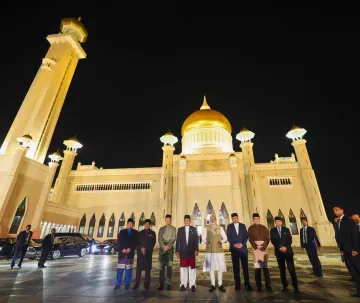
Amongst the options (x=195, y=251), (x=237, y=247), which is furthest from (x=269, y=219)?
(x=195, y=251)

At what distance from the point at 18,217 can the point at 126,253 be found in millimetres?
16513

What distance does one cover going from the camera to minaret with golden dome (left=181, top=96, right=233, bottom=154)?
3027 cm

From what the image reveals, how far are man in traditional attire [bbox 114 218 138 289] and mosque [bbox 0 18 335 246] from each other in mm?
16513

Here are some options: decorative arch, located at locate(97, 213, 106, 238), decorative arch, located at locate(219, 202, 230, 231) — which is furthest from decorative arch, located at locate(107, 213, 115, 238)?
decorative arch, located at locate(219, 202, 230, 231)

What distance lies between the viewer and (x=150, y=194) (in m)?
26.3

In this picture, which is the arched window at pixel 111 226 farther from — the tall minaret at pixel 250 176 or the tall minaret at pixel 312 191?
the tall minaret at pixel 312 191

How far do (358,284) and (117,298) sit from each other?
4.67 m

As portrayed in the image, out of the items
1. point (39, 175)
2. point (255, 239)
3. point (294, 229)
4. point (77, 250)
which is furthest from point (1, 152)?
point (294, 229)

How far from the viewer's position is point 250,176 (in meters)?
24.1

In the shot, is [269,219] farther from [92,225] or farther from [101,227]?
[92,225]

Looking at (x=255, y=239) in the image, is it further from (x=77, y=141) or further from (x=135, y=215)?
(x=77, y=141)

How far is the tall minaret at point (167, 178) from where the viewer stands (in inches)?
926

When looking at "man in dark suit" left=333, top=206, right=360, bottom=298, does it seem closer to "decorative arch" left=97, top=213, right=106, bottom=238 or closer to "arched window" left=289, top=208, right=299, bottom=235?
"arched window" left=289, top=208, right=299, bottom=235

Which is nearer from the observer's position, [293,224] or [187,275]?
[187,275]
